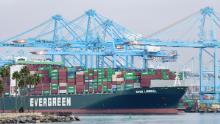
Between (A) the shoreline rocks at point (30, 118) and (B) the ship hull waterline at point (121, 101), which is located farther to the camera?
(B) the ship hull waterline at point (121, 101)

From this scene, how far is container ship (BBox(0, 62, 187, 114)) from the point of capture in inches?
5325

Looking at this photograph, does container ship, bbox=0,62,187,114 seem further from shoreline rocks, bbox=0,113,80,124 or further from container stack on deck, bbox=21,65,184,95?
shoreline rocks, bbox=0,113,80,124

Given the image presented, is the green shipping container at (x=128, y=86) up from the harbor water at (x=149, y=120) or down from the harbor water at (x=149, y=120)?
up

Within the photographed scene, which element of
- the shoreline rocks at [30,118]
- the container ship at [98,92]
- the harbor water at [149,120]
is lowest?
the harbor water at [149,120]

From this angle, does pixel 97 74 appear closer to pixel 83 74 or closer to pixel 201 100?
pixel 83 74

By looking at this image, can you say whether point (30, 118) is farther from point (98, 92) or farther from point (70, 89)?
point (70, 89)

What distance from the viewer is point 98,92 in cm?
14025

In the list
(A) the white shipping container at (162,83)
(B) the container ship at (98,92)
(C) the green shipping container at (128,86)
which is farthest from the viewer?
(C) the green shipping container at (128,86)

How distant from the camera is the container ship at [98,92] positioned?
13525 centimetres

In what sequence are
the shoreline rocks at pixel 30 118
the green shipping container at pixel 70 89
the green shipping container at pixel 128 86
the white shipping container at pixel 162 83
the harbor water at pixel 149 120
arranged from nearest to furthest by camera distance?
the shoreline rocks at pixel 30 118 < the harbor water at pixel 149 120 < the white shipping container at pixel 162 83 < the green shipping container at pixel 128 86 < the green shipping container at pixel 70 89

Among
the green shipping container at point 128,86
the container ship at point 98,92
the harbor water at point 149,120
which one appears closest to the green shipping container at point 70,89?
the container ship at point 98,92

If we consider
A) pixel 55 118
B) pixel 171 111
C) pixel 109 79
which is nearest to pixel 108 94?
pixel 109 79

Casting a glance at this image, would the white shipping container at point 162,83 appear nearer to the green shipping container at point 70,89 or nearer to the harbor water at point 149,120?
the green shipping container at point 70,89

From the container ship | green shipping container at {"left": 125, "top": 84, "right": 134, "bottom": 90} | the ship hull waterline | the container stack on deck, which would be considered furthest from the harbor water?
the container stack on deck
